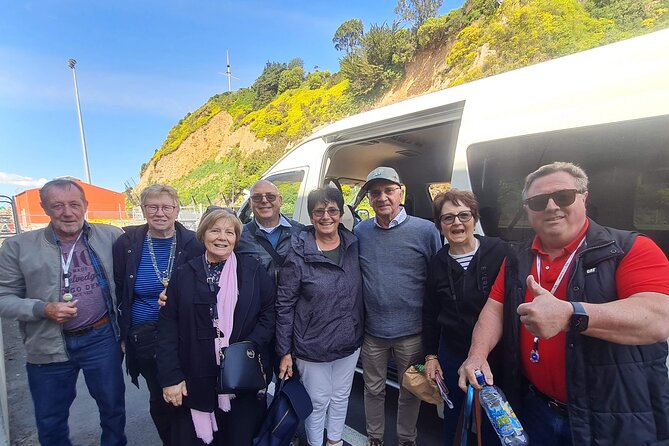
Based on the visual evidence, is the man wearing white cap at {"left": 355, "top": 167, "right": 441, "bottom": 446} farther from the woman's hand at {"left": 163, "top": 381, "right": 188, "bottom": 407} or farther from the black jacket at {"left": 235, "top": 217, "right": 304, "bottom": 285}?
the woman's hand at {"left": 163, "top": 381, "right": 188, "bottom": 407}

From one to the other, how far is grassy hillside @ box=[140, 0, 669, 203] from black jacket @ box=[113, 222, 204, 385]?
1349 centimetres

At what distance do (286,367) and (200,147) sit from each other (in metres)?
43.1

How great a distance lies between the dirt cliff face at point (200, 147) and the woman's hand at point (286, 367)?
118 feet

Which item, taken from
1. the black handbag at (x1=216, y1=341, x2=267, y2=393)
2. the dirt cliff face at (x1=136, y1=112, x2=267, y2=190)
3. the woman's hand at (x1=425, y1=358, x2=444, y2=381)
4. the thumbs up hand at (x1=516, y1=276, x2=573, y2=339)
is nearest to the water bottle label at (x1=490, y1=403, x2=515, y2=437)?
the thumbs up hand at (x1=516, y1=276, x2=573, y2=339)

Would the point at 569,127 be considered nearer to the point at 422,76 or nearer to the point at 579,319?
the point at 579,319

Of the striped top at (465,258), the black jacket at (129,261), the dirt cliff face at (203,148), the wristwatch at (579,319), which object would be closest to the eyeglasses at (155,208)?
the black jacket at (129,261)

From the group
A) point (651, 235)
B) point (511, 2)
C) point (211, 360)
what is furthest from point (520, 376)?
point (511, 2)

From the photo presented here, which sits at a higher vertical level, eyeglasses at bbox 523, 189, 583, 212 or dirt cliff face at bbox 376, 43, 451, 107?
dirt cliff face at bbox 376, 43, 451, 107

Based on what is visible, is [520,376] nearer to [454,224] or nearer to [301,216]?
[454,224]

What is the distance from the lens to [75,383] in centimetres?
203

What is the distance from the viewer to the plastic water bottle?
1.17 meters

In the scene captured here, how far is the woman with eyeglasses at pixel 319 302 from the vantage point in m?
1.92

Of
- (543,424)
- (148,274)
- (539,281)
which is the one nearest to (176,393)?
(148,274)

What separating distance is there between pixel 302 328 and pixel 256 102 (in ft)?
134
